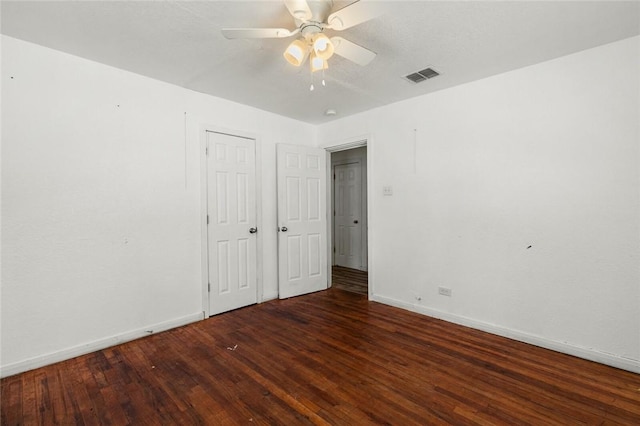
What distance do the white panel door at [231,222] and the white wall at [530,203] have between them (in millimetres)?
1826

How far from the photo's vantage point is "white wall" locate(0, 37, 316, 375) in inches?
90.5

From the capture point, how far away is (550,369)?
7.49ft

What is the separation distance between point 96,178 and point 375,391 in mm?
2942

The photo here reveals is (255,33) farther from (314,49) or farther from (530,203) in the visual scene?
(530,203)

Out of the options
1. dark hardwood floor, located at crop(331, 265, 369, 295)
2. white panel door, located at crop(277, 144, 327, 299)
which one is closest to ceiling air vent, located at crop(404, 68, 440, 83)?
white panel door, located at crop(277, 144, 327, 299)

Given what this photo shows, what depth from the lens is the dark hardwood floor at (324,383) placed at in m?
1.80

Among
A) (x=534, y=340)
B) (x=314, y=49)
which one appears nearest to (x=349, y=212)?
(x=534, y=340)

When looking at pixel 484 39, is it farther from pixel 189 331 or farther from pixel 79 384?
pixel 79 384

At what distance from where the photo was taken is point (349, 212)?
614cm

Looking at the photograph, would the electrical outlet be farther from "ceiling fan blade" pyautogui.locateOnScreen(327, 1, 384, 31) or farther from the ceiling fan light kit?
"ceiling fan blade" pyautogui.locateOnScreen(327, 1, 384, 31)

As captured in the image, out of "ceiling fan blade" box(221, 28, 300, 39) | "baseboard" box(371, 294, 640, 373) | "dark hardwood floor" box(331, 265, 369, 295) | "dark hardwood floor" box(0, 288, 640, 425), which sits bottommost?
"dark hardwood floor" box(0, 288, 640, 425)

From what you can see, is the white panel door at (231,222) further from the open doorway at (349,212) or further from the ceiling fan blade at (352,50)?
the open doorway at (349,212)

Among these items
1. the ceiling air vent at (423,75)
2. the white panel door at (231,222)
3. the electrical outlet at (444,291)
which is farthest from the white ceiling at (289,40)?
the electrical outlet at (444,291)

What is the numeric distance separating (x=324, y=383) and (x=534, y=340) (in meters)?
2.02
